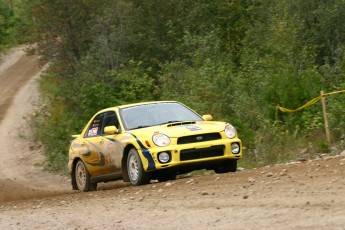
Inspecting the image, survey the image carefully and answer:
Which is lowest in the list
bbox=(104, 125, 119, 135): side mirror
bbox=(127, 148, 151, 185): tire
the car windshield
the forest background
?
bbox=(127, 148, 151, 185): tire

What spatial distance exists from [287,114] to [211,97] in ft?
11.0

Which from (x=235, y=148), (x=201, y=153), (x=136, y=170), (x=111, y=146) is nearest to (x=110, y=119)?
(x=111, y=146)

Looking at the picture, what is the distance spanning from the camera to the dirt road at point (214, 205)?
27.0ft

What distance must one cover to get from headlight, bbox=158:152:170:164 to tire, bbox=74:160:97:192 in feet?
8.78

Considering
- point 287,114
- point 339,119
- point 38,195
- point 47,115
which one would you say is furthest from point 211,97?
point 47,115

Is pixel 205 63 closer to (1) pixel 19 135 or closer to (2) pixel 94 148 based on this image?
(1) pixel 19 135

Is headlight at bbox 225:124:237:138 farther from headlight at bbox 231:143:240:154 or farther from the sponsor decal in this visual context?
the sponsor decal

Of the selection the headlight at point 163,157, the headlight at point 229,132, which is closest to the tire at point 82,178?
the headlight at point 163,157

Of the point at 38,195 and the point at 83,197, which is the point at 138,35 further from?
the point at 83,197

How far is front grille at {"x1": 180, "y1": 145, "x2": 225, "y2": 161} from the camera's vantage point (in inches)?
532

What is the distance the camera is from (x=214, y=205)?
9641 millimetres

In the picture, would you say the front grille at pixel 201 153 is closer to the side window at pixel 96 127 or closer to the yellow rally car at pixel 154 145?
the yellow rally car at pixel 154 145

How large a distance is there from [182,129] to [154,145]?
1.85ft

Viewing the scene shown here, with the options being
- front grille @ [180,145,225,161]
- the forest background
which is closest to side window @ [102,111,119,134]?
front grille @ [180,145,225,161]
